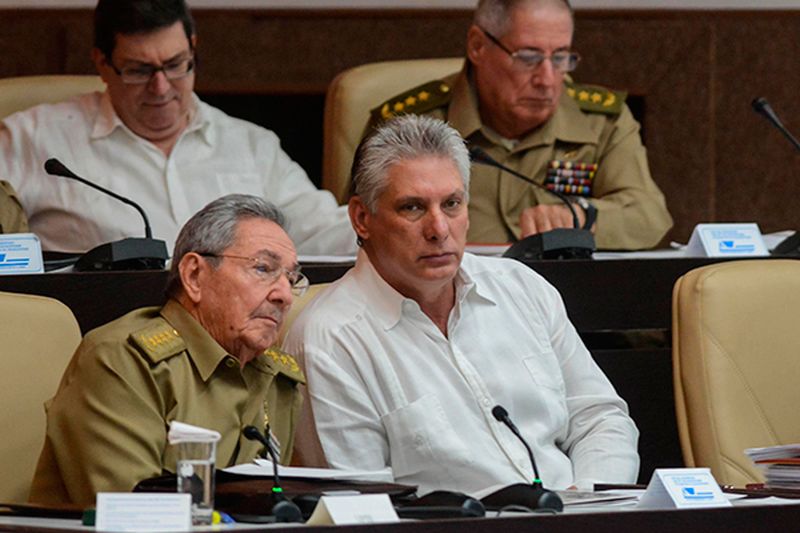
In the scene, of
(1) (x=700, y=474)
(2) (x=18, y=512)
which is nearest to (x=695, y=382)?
(1) (x=700, y=474)

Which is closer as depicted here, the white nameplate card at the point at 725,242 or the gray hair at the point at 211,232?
the gray hair at the point at 211,232

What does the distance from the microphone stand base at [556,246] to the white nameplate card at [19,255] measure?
91 cm

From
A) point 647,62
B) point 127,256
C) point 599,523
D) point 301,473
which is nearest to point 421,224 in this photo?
point 127,256

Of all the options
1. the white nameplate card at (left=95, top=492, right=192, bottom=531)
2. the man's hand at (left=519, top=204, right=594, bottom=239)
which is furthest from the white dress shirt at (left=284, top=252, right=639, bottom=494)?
the white nameplate card at (left=95, top=492, right=192, bottom=531)

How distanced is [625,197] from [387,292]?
51.9 inches

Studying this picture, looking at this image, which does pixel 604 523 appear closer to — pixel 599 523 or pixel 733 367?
pixel 599 523

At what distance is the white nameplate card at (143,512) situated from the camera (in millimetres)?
1733

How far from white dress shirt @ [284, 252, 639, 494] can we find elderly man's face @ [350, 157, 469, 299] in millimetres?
45

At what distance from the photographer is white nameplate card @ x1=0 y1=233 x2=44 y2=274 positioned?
3.11m

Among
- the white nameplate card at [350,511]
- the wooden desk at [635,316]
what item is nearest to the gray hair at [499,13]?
the wooden desk at [635,316]

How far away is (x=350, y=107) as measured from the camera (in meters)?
4.15

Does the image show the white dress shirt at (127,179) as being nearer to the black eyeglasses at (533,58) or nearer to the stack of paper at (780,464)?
the black eyeglasses at (533,58)

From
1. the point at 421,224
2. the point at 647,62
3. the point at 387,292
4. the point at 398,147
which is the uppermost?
the point at 398,147

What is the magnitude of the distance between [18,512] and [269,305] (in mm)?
640
